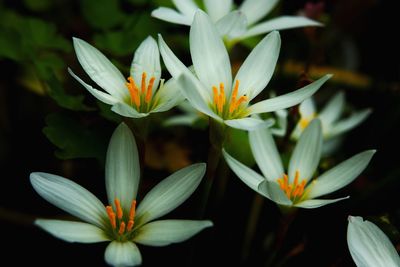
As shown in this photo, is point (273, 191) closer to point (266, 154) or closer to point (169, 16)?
point (266, 154)

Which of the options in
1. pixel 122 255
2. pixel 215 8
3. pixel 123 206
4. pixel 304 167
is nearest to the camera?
pixel 122 255

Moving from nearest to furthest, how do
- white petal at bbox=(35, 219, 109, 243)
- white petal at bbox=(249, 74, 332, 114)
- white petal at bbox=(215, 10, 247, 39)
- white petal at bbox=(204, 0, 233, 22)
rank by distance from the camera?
white petal at bbox=(35, 219, 109, 243) < white petal at bbox=(249, 74, 332, 114) < white petal at bbox=(215, 10, 247, 39) < white petal at bbox=(204, 0, 233, 22)

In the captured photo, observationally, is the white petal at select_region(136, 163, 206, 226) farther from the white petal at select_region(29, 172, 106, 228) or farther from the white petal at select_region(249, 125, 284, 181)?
the white petal at select_region(249, 125, 284, 181)

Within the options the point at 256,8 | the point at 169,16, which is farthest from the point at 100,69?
the point at 256,8

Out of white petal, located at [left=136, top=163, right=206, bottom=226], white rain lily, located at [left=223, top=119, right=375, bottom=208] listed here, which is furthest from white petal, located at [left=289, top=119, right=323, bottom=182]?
white petal, located at [left=136, top=163, right=206, bottom=226]

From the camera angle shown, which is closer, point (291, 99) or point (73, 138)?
point (291, 99)

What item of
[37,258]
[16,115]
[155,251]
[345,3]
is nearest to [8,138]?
[16,115]

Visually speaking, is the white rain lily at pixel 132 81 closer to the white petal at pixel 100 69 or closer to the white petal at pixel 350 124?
the white petal at pixel 100 69
